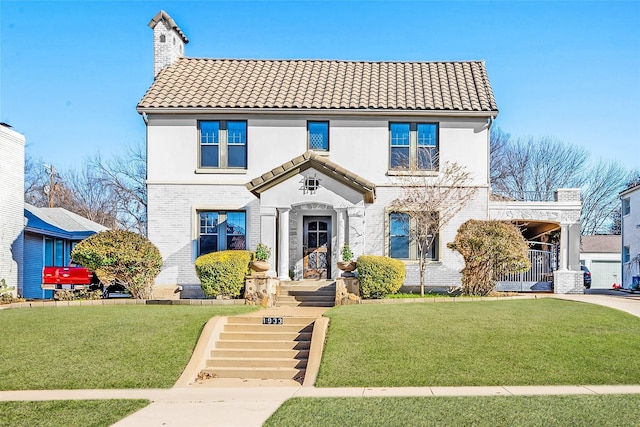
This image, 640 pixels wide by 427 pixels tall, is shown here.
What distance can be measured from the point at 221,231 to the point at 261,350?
29.4ft

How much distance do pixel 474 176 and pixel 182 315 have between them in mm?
11479

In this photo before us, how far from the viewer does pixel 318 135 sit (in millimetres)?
22266

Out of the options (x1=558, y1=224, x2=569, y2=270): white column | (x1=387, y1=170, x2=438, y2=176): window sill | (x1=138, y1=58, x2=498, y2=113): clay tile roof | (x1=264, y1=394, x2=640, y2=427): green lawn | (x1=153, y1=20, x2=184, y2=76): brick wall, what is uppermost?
(x1=153, y1=20, x2=184, y2=76): brick wall

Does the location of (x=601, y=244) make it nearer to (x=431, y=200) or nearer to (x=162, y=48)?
(x=431, y=200)

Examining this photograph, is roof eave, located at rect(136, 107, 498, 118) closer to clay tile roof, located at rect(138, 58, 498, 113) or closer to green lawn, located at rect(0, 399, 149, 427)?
clay tile roof, located at rect(138, 58, 498, 113)

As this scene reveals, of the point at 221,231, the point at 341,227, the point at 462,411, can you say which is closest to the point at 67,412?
the point at 462,411

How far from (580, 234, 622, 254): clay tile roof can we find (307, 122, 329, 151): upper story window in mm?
29657

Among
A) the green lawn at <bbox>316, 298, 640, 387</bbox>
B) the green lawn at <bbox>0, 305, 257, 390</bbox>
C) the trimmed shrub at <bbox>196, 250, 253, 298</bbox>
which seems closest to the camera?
the green lawn at <bbox>316, 298, 640, 387</bbox>

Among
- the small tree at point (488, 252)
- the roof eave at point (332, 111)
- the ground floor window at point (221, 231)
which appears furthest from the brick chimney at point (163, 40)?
the small tree at point (488, 252)

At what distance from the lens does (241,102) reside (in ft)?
72.5

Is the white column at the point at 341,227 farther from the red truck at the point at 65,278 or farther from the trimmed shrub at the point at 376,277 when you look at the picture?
A: the red truck at the point at 65,278

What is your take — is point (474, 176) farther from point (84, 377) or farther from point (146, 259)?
point (84, 377)

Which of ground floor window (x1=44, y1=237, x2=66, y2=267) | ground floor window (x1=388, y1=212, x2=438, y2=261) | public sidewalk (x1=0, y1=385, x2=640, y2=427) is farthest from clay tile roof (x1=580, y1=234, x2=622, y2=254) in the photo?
public sidewalk (x1=0, y1=385, x2=640, y2=427)

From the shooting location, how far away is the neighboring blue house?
24.4 m
